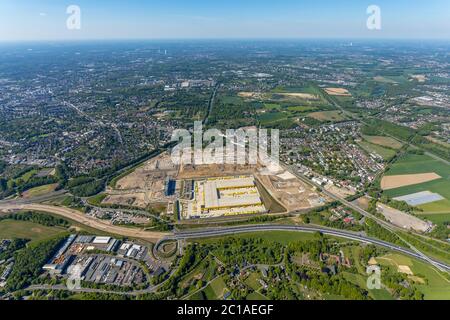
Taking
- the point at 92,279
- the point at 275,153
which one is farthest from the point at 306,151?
the point at 92,279

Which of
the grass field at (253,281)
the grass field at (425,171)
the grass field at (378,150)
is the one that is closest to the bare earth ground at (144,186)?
the grass field at (253,281)

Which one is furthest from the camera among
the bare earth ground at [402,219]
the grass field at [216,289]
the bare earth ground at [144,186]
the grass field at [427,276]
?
the bare earth ground at [144,186]

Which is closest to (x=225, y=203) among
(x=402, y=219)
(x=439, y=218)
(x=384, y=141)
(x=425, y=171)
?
(x=402, y=219)

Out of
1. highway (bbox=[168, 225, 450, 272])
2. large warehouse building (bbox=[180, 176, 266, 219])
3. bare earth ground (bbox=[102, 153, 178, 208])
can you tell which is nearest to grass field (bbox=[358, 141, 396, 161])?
highway (bbox=[168, 225, 450, 272])

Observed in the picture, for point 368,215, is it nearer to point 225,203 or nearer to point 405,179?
point 405,179

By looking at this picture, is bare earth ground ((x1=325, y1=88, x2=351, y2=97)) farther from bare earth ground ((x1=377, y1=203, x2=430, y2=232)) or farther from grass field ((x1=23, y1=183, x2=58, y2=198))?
grass field ((x1=23, y1=183, x2=58, y2=198))

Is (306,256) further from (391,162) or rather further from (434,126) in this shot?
(434,126)

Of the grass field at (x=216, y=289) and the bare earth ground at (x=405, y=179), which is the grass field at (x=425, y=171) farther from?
the grass field at (x=216, y=289)
